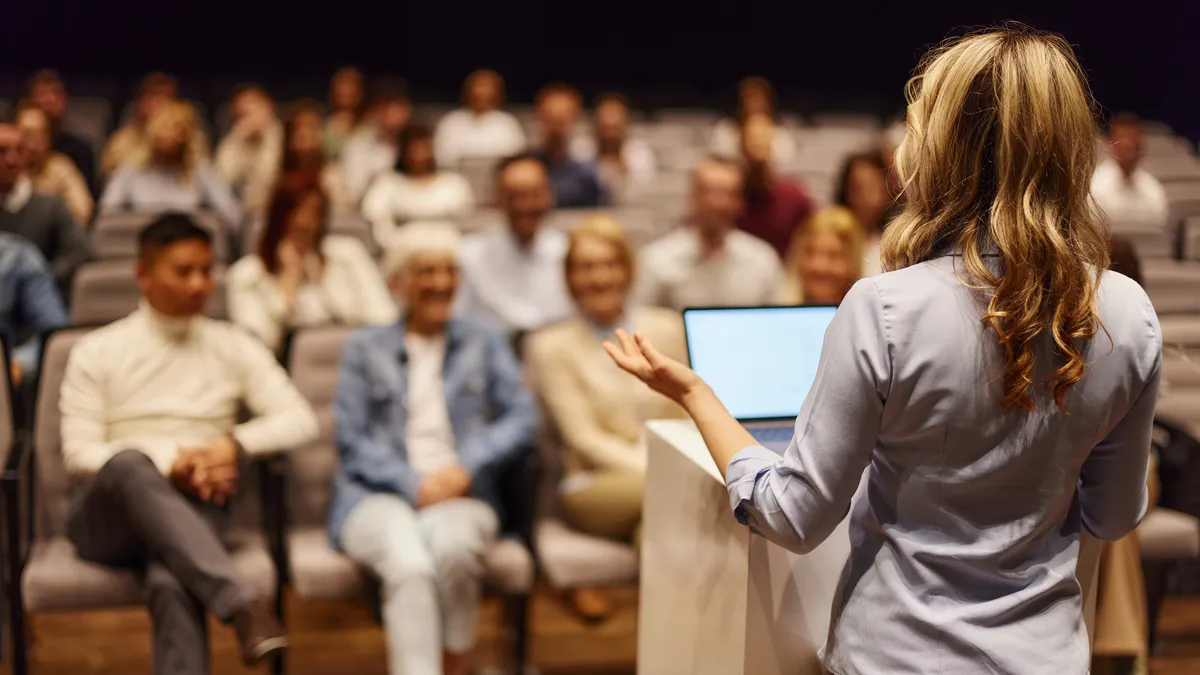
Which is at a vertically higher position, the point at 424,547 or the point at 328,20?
the point at 328,20

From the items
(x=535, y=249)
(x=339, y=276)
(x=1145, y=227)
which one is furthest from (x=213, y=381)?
(x=1145, y=227)

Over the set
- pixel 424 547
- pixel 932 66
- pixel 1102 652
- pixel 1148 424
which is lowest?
pixel 1102 652

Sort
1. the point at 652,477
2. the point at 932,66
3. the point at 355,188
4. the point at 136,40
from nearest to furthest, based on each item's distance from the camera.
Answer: the point at 932,66 → the point at 652,477 → the point at 355,188 → the point at 136,40

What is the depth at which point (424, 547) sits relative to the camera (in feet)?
8.74

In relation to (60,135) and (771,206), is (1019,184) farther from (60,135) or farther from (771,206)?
(60,135)

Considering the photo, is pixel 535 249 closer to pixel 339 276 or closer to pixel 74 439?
pixel 339 276

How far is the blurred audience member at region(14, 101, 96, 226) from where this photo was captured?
536 centimetres

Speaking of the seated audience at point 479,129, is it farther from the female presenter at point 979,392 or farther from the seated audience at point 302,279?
the female presenter at point 979,392

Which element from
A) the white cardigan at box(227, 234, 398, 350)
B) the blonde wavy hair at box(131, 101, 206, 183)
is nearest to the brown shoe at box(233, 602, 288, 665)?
the white cardigan at box(227, 234, 398, 350)

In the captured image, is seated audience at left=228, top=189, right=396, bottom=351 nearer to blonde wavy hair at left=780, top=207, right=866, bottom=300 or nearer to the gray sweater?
the gray sweater

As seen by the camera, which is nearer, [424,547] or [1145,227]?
[424,547]

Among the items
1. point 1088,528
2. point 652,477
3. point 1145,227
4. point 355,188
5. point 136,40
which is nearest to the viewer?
point 1088,528

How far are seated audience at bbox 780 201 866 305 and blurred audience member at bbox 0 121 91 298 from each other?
243cm

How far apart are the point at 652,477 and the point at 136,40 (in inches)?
329
